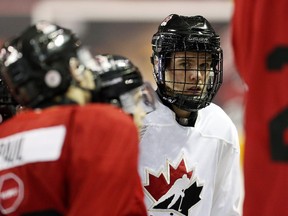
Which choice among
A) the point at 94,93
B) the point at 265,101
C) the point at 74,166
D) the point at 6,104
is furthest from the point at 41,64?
the point at 6,104

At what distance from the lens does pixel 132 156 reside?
1762 mm

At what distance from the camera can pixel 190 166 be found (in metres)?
2.65

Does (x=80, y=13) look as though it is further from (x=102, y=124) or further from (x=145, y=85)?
(x=102, y=124)

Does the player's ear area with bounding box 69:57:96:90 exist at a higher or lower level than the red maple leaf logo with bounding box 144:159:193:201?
higher

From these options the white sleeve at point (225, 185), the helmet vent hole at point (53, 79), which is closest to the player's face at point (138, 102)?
the helmet vent hole at point (53, 79)

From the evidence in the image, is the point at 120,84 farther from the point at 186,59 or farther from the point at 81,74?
the point at 186,59

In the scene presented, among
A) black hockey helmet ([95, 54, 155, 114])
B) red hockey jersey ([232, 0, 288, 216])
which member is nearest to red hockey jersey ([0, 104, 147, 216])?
black hockey helmet ([95, 54, 155, 114])

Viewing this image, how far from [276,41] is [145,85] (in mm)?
687

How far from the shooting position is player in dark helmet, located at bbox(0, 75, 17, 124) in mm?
2496

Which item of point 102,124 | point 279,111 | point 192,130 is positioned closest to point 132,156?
point 102,124

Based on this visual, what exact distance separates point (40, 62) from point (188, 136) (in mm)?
974

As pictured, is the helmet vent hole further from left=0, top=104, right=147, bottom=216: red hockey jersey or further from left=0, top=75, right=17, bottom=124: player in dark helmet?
left=0, top=75, right=17, bottom=124: player in dark helmet

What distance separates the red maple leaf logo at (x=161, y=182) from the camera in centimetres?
261

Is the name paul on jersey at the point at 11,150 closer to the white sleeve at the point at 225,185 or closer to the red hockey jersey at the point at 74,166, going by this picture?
the red hockey jersey at the point at 74,166
